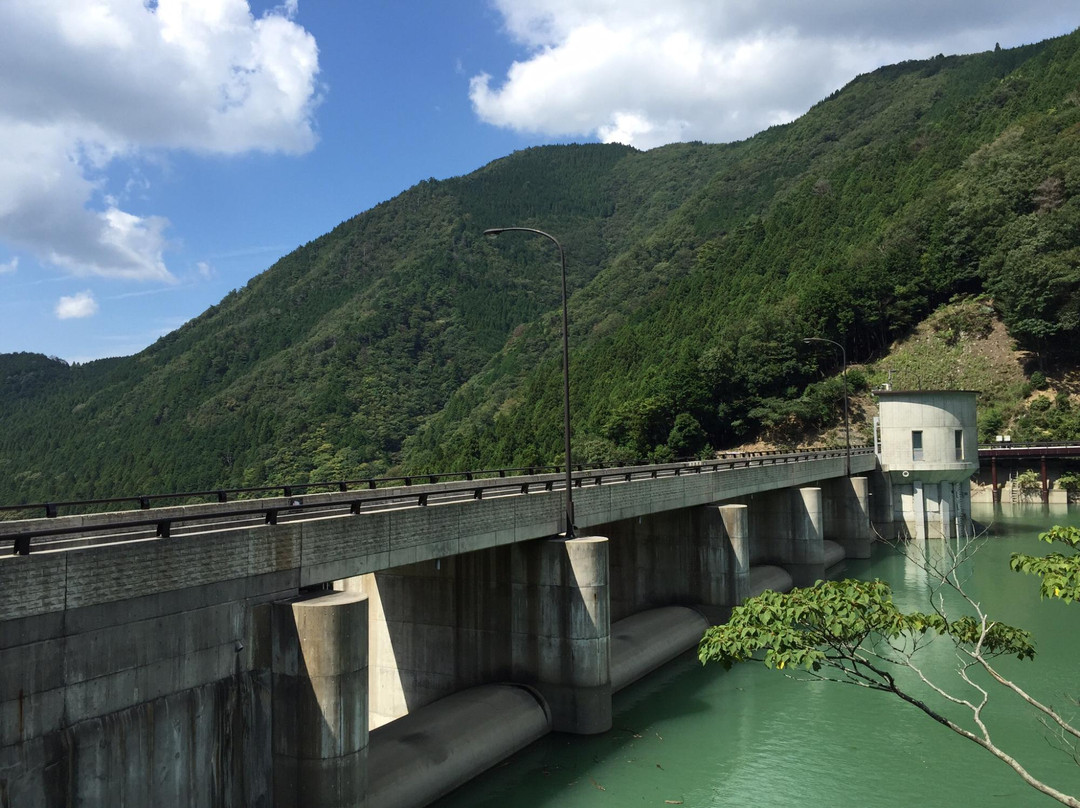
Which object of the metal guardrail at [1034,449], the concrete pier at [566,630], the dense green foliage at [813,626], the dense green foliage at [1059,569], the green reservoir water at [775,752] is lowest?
the green reservoir water at [775,752]

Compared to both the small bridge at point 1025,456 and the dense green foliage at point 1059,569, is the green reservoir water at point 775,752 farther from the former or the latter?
the small bridge at point 1025,456

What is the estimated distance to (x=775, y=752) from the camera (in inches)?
846

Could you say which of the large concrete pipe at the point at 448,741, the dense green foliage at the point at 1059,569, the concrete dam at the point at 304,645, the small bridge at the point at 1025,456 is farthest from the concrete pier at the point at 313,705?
the small bridge at the point at 1025,456

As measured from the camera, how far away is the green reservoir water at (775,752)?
1844cm

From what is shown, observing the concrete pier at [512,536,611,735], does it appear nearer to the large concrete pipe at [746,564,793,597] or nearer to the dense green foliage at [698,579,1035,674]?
the dense green foliage at [698,579,1035,674]

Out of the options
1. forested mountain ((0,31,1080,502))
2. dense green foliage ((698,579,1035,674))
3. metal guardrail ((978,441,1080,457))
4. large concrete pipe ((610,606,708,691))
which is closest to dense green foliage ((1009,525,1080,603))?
dense green foliage ((698,579,1035,674))

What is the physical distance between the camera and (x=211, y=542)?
43.4 ft

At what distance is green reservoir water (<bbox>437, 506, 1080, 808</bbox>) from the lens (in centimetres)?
1844

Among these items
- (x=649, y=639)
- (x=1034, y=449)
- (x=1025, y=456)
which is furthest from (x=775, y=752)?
(x=1025, y=456)

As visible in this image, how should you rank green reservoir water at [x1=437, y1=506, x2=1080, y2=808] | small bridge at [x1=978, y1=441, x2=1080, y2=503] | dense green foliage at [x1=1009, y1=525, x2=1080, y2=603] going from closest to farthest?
dense green foliage at [x1=1009, y1=525, x2=1080, y2=603] < green reservoir water at [x1=437, y1=506, x2=1080, y2=808] < small bridge at [x1=978, y1=441, x2=1080, y2=503]

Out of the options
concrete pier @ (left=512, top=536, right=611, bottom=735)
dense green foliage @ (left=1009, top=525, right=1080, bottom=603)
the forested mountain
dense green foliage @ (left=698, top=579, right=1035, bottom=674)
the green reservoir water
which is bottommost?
the green reservoir water

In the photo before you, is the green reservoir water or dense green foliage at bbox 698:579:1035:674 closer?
dense green foliage at bbox 698:579:1035:674

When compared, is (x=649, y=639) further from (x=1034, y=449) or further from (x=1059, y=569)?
(x=1034, y=449)

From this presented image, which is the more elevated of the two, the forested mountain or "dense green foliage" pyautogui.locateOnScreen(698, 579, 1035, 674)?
the forested mountain
